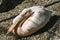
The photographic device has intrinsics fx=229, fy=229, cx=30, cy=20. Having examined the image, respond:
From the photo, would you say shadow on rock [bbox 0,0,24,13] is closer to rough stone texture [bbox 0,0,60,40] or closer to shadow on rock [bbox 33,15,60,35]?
rough stone texture [bbox 0,0,60,40]

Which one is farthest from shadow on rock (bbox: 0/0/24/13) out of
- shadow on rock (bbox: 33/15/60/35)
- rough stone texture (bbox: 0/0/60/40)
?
shadow on rock (bbox: 33/15/60/35)

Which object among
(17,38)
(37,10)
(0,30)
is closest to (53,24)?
(37,10)

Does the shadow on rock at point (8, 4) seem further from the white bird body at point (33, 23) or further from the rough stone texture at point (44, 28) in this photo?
the white bird body at point (33, 23)

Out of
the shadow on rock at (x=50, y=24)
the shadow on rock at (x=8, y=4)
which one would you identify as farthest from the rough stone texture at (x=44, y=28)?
the shadow on rock at (x=8, y=4)

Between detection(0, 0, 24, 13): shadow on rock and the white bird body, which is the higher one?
the white bird body

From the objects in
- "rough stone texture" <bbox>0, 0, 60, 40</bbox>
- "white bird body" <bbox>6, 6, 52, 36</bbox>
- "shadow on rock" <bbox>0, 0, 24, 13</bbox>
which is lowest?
"shadow on rock" <bbox>0, 0, 24, 13</bbox>

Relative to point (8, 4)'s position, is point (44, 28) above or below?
above

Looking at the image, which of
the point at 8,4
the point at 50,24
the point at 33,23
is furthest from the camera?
the point at 8,4

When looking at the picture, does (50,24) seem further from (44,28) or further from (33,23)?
(33,23)

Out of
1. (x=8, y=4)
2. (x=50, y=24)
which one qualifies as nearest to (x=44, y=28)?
(x=50, y=24)

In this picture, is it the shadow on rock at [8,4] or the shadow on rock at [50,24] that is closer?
the shadow on rock at [50,24]
